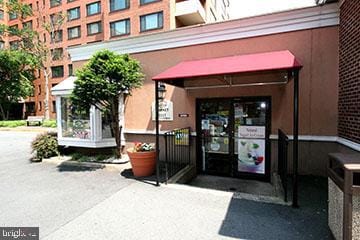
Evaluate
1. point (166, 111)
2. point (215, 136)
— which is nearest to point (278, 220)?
point (215, 136)

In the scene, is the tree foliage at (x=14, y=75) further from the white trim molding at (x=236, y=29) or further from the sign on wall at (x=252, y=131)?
the sign on wall at (x=252, y=131)

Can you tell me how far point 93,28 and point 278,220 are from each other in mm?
29141

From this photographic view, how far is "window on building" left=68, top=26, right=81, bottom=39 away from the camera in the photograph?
94.0ft

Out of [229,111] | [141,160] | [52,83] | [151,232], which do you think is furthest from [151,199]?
[52,83]

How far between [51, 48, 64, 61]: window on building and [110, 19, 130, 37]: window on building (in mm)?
9574

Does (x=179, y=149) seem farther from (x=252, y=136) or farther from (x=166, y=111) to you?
(x=252, y=136)

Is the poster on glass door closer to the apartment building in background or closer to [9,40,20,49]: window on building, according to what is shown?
the apartment building in background

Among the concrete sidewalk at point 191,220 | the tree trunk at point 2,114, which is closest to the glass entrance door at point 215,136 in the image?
the concrete sidewalk at point 191,220

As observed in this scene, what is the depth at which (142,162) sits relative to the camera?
233 inches

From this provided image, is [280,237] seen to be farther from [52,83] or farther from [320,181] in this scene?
[52,83]

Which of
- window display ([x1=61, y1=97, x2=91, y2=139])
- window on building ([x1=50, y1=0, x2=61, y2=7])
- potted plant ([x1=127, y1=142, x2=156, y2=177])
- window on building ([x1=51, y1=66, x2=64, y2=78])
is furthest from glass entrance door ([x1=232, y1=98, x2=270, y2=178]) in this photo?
window on building ([x1=50, y1=0, x2=61, y2=7])

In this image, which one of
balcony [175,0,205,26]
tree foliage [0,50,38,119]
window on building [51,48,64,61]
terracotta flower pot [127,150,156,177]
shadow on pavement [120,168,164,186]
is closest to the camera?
shadow on pavement [120,168,164,186]

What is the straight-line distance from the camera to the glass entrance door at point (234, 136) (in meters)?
6.00

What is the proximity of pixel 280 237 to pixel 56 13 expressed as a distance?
34875mm
